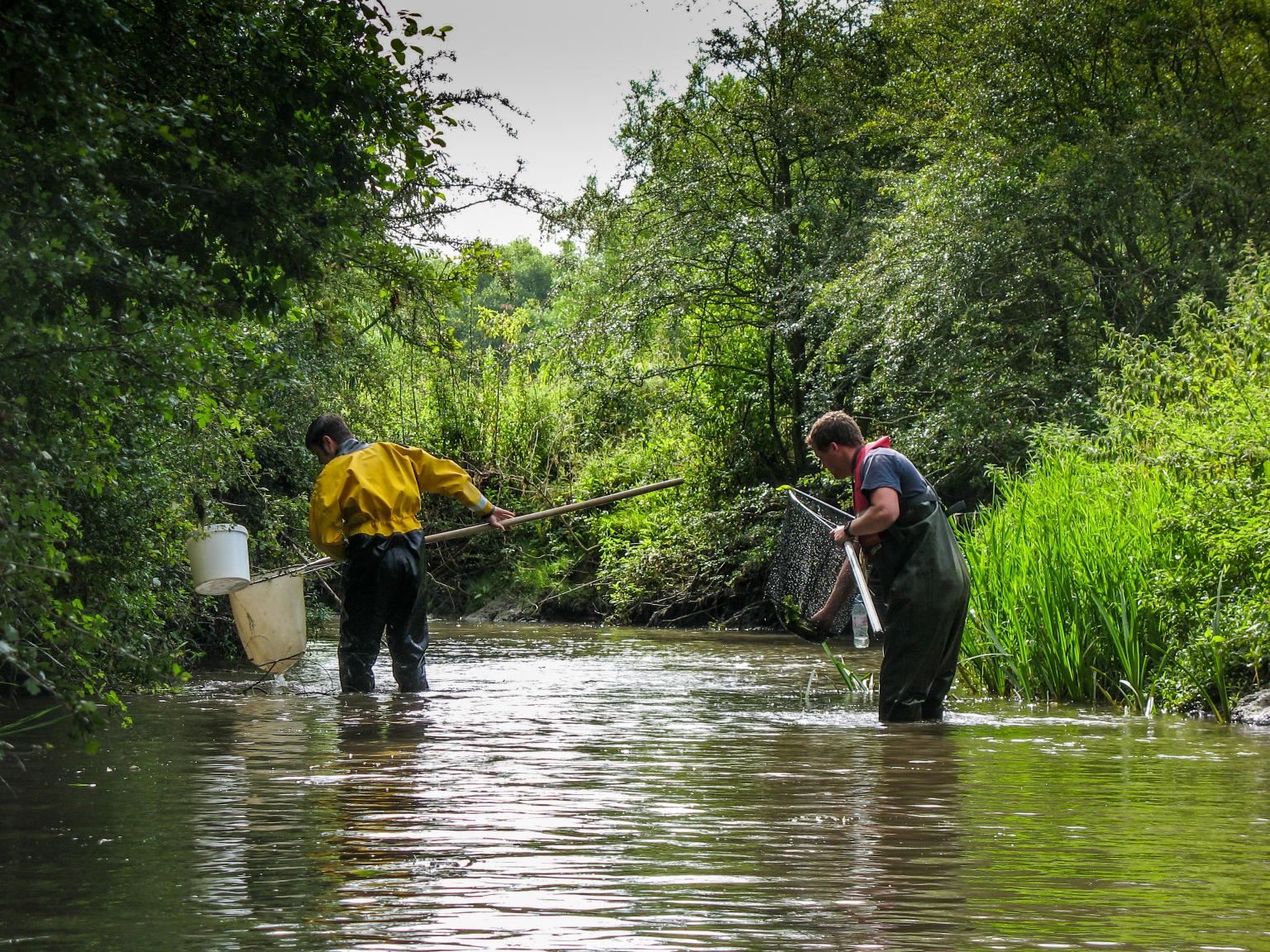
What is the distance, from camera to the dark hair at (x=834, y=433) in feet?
27.6

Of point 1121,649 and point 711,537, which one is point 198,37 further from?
point 711,537

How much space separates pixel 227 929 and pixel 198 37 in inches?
187

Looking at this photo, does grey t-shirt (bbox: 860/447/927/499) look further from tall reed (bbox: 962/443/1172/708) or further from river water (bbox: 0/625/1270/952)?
tall reed (bbox: 962/443/1172/708)

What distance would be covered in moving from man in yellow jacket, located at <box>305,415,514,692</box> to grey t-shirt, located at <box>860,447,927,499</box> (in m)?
3.07

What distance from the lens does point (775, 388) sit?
2372 cm

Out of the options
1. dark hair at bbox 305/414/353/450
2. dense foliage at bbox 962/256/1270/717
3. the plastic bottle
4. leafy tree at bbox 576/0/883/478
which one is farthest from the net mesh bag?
leafy tree at bbox 576/0/883/478

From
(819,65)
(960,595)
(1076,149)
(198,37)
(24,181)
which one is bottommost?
(960,595)

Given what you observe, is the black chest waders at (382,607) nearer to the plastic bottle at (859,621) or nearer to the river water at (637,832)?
the river water at (637,832)

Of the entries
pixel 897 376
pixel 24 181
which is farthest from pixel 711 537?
pixel 24 181

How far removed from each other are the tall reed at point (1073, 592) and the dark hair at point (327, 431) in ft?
14.9

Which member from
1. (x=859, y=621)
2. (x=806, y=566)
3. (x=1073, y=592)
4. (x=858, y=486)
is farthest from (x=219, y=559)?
(x=1073, y=592)

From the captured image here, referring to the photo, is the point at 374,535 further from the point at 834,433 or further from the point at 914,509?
the point at 914,509

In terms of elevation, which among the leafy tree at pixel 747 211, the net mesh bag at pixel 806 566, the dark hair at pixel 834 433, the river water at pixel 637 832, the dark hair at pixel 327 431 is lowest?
the river water at pixel 637 832

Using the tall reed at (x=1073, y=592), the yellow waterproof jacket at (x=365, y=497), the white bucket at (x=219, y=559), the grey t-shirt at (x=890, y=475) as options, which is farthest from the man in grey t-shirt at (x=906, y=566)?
the white bucket at (x=219, y=559)
